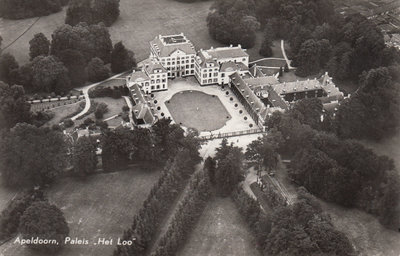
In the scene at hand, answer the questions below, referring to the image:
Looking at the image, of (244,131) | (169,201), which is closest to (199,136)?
(244,131)

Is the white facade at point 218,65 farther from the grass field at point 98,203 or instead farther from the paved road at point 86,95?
the grass field at point 98,203

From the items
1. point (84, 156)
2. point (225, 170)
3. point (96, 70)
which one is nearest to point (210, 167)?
point (225, 170)

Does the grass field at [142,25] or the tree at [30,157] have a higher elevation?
the tree at [30,157]

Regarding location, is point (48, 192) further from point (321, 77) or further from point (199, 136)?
point (321, 77)

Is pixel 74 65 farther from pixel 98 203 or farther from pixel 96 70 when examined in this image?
pixel 98 203

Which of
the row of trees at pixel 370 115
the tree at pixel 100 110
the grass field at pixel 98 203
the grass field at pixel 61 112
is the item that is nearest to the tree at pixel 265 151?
the row of trees at pixel 370 115

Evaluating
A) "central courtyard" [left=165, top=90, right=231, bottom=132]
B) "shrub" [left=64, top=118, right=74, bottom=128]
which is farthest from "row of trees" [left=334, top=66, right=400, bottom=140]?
"shrub" [left=64, top=118, right=74, bottom=128]

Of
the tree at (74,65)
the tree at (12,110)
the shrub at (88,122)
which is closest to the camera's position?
the tree at (12,110)
